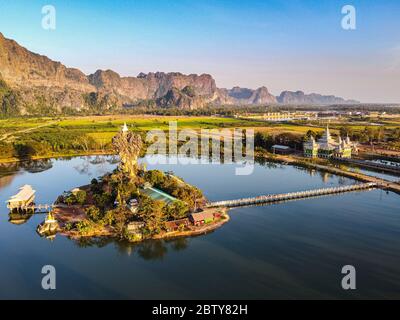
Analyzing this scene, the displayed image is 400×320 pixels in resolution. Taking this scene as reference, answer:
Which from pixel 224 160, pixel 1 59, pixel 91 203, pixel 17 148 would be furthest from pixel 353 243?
pixel 1 59

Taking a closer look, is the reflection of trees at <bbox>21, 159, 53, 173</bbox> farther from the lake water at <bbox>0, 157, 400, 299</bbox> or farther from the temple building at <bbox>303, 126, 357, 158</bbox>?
the temple building at <bbox>303, 126, 357, 158</bbox>

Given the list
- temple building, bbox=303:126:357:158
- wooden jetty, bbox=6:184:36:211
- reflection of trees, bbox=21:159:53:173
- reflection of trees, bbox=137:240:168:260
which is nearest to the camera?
reflection of trees, bbox=137:240:168:260

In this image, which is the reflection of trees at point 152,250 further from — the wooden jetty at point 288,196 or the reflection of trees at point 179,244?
the wooden jetty at point 288,196

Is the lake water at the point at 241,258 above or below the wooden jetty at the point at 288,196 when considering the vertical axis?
below

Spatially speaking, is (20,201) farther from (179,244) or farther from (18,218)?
(179,244)

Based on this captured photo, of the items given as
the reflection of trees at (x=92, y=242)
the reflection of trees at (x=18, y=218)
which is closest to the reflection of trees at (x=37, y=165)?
the reflection of trees at (x=18, y=218)

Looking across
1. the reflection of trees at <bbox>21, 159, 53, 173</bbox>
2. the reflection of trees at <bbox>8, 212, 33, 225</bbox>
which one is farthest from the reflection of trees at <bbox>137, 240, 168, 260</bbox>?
the reflection of trees at <bbox>21, 159, 53, 173</bbox>

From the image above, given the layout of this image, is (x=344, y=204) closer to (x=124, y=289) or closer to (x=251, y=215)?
(x=251, y=215)
